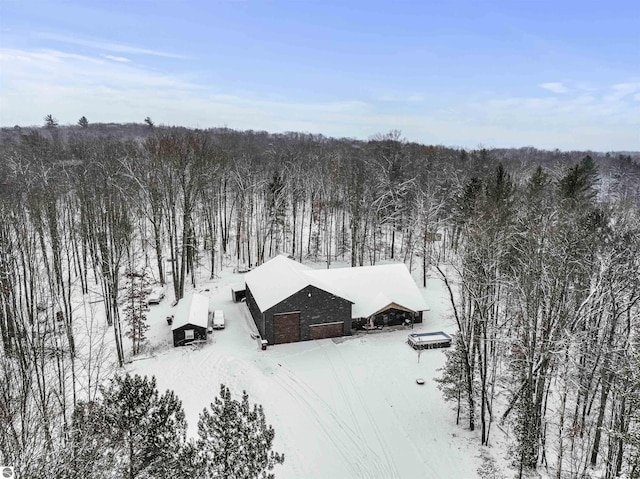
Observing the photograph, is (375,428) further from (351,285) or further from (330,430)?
(351,285)

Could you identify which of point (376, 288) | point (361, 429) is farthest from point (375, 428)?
point (376, 288)

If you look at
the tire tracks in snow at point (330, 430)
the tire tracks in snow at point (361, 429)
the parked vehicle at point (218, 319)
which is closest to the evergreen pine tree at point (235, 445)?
the tire tracks in snow at point (330, 430)

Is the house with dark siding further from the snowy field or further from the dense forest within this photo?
the dense forest

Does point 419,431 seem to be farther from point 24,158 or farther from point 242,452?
point 24,158

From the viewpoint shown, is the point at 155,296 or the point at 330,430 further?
the point at 155,296

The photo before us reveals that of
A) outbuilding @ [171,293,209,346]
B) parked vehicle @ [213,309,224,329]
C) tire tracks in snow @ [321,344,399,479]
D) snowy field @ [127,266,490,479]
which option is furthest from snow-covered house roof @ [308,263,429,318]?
outbuilding @ [171,293,209,346]

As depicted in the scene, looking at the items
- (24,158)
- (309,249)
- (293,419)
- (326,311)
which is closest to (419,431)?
(293,419)
